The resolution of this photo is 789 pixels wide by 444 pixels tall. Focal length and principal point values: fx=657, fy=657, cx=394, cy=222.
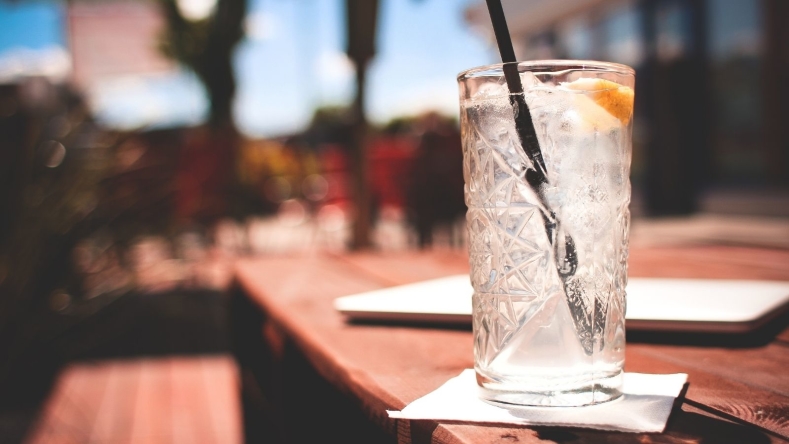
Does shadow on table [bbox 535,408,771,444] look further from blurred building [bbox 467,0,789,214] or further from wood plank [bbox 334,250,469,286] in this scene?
blurred building [bbox 467,0,789,214]

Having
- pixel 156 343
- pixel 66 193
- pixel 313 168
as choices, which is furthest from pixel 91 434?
pixel 313 168

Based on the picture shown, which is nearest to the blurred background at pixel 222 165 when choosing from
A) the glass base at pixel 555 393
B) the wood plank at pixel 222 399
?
the wood plank at pixel 222 399

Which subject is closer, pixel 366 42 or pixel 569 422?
pixel 569 422

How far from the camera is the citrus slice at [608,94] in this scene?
0.46 metres

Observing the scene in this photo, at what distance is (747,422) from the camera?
402 mm

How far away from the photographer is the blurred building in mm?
6621

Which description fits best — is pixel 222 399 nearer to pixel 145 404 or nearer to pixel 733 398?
pixel 145 404

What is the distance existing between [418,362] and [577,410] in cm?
18

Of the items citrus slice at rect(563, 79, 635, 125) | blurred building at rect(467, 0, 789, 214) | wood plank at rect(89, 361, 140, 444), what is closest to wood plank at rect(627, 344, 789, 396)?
citrus slice at rect(563, 79, 635, 125)

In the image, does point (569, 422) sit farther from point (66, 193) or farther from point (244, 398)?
point (66, 193)

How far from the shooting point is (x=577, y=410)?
0.43 meters

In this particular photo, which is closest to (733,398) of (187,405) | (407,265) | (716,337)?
(716,337)

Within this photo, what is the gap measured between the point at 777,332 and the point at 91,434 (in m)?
1.91

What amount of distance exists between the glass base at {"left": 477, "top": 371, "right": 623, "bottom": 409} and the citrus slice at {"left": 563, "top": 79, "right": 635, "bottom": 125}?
0.62 ft
